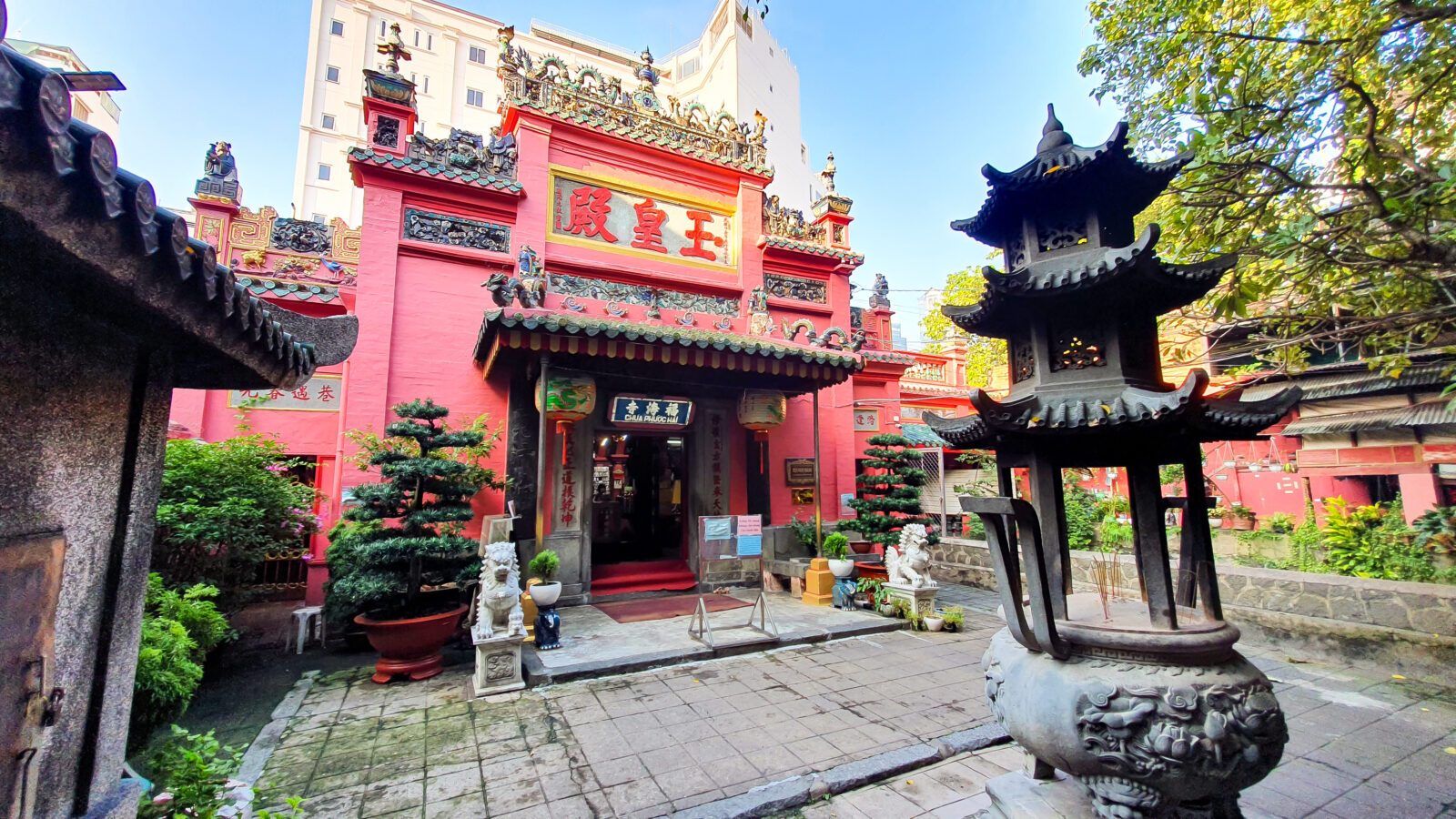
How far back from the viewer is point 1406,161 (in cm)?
402

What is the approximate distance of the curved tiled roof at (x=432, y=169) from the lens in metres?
7.59

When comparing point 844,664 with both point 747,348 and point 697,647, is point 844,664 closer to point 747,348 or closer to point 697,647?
point 697,647

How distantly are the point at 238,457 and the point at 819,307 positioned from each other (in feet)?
29.8

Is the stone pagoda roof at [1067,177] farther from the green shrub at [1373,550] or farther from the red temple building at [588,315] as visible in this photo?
the green shrub at [1373,550]

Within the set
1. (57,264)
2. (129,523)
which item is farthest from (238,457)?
(57,264)

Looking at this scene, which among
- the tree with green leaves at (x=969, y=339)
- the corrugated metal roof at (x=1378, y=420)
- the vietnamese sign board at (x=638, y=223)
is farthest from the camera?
the tree with green leaves at (x=969, y=339)

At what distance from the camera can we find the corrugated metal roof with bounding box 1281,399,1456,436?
9.28 meters

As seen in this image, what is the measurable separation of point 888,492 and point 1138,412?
6.66m

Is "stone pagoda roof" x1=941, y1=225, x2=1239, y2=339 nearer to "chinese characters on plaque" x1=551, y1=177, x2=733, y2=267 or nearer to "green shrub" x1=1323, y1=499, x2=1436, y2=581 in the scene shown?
"green shrub" x1=1323, y1=499, x2=1436, y2=581

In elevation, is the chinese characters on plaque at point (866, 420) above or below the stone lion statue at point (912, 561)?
above

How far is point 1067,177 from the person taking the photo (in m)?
3.11

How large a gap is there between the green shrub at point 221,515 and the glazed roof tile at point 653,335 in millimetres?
2988

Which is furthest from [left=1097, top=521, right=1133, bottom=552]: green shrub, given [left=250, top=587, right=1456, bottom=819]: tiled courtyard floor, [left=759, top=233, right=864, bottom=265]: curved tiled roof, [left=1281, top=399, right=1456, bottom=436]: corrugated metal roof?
[left=759, top=233, right=864, bottom=265]: curved tiled roof

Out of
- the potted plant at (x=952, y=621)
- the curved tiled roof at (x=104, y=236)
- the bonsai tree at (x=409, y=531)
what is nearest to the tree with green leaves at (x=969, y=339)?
the potted plant at (x=952, y=621)
